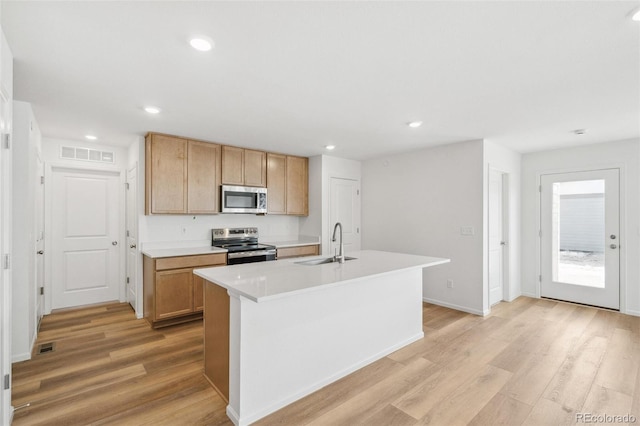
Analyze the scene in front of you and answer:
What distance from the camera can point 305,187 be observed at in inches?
215

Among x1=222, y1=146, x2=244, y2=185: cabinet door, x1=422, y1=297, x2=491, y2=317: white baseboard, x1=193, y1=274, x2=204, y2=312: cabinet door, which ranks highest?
x1=222, y1=146, x2=244, y2=185: cabinet door

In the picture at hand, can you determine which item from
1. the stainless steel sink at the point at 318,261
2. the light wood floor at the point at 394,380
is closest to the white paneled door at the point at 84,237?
the light wood floor at the point at 394,380

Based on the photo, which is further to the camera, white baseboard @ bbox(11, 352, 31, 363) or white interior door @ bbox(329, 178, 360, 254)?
white interior door @ bbox(329, 178, 360, 254)

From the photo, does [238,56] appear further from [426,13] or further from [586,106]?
[586,106]

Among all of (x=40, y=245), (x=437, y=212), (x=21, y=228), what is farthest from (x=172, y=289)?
(x=437, y=212)

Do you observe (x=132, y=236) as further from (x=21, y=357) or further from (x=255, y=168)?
(x=255, y=168)

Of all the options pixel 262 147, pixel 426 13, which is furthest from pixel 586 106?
pixel 262 147

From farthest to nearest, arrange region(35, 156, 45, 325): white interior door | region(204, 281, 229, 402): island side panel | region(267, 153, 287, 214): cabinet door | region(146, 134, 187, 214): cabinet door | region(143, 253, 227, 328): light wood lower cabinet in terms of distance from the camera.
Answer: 1. region(267, 153, 287, 214): cabinet door
2. region(146, 134, 187, 214): cabinet door
3. region(35, 156, 45, 325): white interior door
4. region(143, 253, 227, 328): light wood lower cabinet
5. region(204, 281, 229, 402): island side panel

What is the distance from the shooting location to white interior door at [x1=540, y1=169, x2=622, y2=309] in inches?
169

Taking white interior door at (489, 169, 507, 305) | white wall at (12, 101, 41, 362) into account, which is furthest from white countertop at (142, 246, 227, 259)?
white interior door at (489, 169, 507, 305)

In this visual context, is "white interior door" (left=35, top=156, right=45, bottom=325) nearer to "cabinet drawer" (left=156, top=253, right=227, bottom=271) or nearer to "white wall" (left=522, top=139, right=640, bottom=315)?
"cabinet drawer" (left=156, top=253, right=227, bottom=271)

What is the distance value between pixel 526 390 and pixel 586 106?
8.39 feet

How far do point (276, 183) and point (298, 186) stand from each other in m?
0.45
